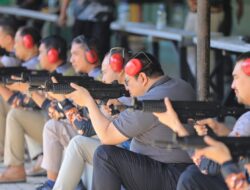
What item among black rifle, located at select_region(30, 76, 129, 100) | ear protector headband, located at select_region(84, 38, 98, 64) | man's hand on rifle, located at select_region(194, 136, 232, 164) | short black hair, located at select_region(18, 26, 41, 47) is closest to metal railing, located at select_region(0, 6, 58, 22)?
short black hair, located at select_region(18, 26, 41, 47)

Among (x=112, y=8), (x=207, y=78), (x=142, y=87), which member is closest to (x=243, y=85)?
(x=142, y=87)

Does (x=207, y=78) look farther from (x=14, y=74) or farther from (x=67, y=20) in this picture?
(x=67, y=20)

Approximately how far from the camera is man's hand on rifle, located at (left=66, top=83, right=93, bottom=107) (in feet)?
17.1

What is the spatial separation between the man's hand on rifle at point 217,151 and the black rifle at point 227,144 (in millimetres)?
32

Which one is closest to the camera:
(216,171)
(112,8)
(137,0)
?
(216,171)

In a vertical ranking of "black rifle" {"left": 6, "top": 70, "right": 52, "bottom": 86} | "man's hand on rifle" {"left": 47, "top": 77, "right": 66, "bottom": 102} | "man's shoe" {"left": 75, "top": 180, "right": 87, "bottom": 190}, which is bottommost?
"man's shoe" {"left": 75, "top": 180, "right": 87, "bottom": 190}

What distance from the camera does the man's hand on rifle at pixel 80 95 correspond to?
5215 mm

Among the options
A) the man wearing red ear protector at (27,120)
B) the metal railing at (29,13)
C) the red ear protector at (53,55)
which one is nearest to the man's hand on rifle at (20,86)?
the man wearing red ear protector at (27,120)

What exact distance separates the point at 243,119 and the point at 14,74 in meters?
2.93

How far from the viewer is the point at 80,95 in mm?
5270

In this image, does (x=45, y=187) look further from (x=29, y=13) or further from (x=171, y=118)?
(x=29, y=13)

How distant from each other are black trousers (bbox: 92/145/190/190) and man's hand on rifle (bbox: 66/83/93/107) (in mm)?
385

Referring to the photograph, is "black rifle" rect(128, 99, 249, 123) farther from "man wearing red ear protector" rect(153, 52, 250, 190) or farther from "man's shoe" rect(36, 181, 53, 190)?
"man's shoe" rect(36, 181, 53, 190)

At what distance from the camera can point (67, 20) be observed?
11000 millimetres
